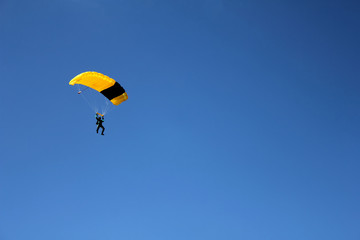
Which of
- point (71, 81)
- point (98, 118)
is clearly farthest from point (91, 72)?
point (98, 118)

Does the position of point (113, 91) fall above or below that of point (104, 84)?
above

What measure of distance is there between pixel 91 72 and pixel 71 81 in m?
1.95

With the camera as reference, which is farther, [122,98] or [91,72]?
[122,98]

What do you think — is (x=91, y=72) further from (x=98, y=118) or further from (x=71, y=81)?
(x=98, y=118)

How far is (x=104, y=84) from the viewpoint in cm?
3578

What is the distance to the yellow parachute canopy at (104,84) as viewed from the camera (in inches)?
1344

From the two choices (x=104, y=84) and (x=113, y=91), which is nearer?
(x=104, y=84)

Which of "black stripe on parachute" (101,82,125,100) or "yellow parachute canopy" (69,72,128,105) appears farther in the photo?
"black stripe on parachute" (101,82,125,100)

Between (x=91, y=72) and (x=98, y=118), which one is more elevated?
(x=91, y=72)

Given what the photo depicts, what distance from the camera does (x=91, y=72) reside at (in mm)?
34438

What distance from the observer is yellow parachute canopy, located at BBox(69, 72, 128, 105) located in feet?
112

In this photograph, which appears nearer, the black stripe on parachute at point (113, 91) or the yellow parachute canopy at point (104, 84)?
the yellow parachute canopy at point (104, 84)

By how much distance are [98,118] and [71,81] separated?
4324 millimetres

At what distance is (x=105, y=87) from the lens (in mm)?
36156
